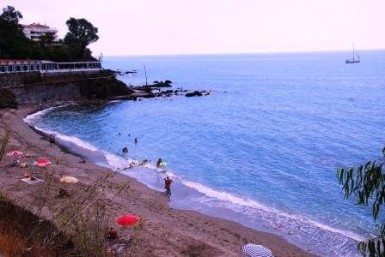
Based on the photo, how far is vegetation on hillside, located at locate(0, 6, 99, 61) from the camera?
8356 centimetres

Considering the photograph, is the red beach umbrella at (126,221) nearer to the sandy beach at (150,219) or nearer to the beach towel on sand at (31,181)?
the sandy beach at (150,219)

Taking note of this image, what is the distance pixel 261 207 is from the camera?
94.5ft

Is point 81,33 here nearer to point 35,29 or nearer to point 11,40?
point 11,40

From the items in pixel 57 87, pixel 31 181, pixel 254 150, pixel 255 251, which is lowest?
pixel 254 150

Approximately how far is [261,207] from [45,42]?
78.7m

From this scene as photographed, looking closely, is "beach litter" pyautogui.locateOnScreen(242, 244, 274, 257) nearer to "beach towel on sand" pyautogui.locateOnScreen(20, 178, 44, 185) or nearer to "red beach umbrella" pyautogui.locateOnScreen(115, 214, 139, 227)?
"red beach umbrella" pyautogui.locateOnScreen(115, 214, 139, 227)

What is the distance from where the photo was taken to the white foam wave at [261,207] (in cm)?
2475

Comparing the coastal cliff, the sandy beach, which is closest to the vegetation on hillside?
the coastal cliff

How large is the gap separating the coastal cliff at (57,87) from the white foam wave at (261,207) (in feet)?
132

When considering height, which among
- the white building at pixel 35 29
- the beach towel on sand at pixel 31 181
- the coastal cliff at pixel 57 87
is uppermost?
the white building at pixel 35 29

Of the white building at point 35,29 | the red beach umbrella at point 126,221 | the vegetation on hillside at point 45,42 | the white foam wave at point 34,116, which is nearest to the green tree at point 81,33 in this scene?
the vegetation on hillside at point 45,42

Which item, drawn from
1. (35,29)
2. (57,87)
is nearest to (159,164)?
(57,87)

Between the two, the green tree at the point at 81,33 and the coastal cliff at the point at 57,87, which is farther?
the green tree at the point at 81,33

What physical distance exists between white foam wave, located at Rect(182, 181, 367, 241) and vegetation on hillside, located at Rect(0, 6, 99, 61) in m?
60.7
